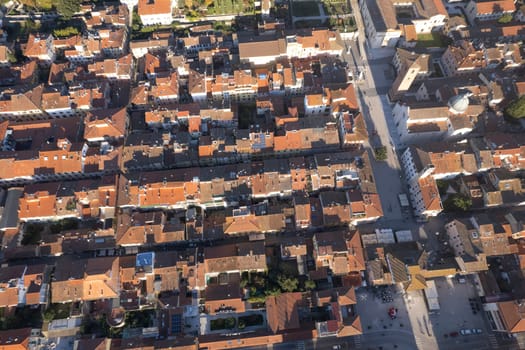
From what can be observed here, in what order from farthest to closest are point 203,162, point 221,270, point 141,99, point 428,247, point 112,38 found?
point 112,38 < point 141,99 < point 203,162 < point 428,247 < point 221,270

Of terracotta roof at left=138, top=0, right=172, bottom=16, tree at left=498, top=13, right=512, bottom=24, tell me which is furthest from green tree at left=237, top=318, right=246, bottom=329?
tree at left=498, top=13, right=512, bottom=24

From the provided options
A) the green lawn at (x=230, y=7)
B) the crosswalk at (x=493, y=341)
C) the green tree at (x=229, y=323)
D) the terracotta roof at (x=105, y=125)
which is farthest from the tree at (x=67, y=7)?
the crosswalk at (x=493, y=341)

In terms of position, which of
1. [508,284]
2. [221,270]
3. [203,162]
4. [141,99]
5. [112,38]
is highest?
[112,38]

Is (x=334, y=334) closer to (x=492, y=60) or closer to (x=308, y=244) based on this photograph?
(x=308, y=244)

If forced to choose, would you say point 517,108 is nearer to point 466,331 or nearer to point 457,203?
point 457,203

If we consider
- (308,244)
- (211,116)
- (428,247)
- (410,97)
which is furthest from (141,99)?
(428,247)

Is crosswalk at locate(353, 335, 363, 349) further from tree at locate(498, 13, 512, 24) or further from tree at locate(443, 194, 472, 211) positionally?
tree at locate(498, 13, 512, 24)

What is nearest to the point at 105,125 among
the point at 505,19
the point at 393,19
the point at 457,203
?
the point at 393,19
